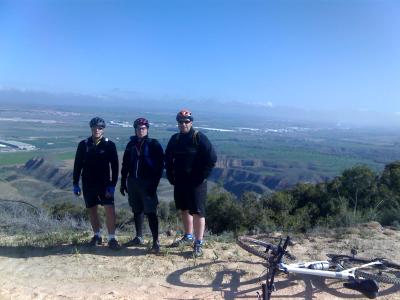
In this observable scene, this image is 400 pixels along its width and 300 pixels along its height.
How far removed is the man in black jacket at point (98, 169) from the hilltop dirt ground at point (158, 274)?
68cm

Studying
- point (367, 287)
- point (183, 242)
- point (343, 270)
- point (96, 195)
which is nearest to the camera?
point (367, 287)

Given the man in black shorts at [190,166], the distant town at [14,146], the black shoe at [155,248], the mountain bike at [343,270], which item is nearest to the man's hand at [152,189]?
the man in black shorts at [190,166]

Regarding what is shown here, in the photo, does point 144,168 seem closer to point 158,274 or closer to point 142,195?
point 142,195

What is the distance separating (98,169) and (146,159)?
743mm

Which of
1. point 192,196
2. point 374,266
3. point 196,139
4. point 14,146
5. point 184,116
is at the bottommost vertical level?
point 14,146

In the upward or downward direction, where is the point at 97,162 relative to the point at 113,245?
upward

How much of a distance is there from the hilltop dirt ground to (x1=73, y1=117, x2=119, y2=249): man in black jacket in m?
0.68

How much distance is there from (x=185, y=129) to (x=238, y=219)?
6.49 metres

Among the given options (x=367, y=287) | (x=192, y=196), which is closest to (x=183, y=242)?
(x=192, y=196)

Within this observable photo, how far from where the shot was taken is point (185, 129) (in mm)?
5793

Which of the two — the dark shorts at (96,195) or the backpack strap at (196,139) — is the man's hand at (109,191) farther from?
the backpack strap at (196,139)

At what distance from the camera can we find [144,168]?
19.5ft

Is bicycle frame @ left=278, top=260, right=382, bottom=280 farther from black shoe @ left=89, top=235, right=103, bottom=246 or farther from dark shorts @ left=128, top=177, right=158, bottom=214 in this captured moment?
black shoe @ left=89, top=235, right=103, bottom=246

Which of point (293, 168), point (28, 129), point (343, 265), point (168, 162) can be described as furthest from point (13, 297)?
point (28, 129)
